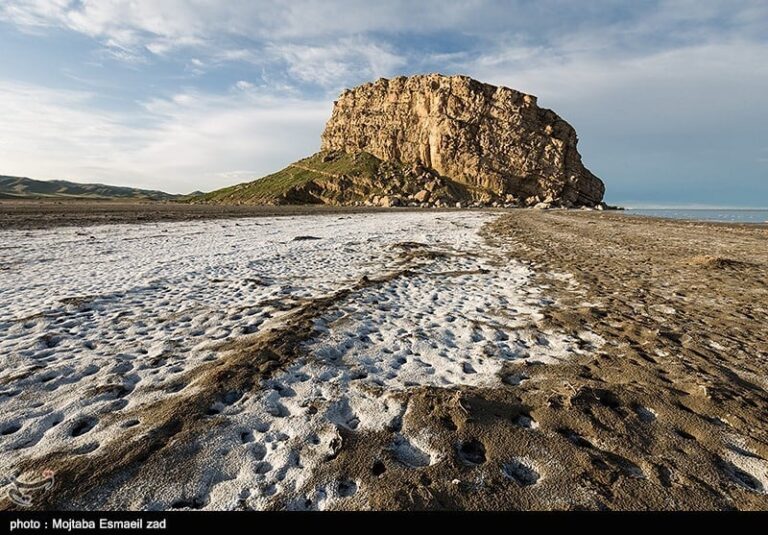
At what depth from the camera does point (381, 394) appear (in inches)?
202

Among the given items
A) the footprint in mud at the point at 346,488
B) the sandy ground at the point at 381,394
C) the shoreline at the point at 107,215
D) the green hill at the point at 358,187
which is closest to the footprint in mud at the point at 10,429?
the sandy ground at the point at 381,394

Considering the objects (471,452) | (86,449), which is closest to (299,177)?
(86,449)

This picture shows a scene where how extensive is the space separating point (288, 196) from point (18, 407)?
160819mm

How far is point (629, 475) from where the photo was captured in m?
3.68

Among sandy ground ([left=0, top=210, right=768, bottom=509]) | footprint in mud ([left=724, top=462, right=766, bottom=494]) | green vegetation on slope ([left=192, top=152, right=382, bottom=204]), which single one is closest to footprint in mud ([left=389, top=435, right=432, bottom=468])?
sandy ground ([left=0, top=210, right=768, bottom=509])

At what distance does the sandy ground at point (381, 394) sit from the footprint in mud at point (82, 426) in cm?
2

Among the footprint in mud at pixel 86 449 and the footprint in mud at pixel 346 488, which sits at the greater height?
the footprint in mud at pixel 86 449

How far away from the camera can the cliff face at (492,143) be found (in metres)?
158

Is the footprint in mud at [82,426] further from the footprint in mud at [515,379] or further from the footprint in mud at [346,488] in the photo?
Result: the footprint in mud at [515,379]

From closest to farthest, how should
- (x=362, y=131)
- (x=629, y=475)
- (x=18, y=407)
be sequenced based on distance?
(x=629, y=475)
(x=18, y=407)
(x=362, y=131)

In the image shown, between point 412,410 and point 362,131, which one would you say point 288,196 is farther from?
point 412,410

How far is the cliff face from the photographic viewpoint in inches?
6216

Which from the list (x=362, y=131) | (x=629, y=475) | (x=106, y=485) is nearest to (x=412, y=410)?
(x=629, y=475)

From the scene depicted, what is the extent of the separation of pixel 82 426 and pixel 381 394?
3.49 metres
